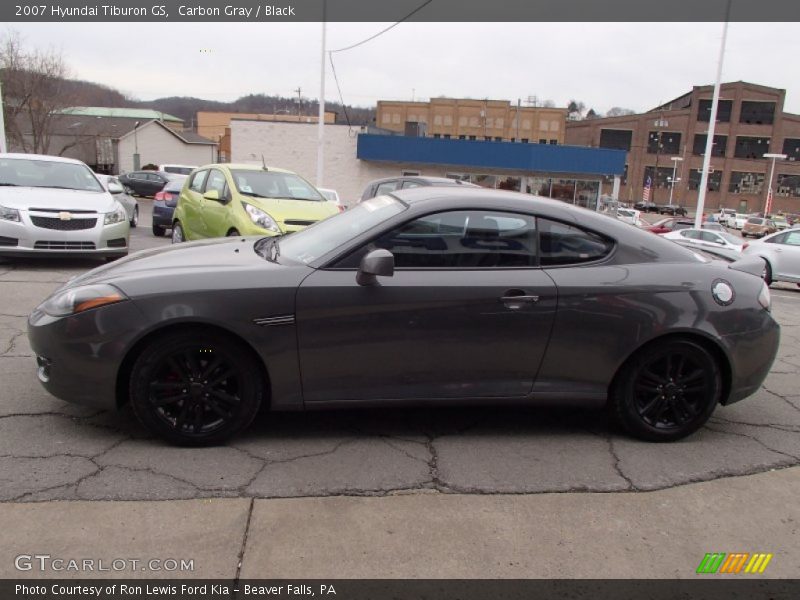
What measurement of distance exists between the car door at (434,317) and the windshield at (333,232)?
0.18 m

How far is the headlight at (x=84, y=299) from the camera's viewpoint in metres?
3.36

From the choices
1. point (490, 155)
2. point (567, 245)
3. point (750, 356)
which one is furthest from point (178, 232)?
point (490, 155)

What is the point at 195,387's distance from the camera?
3.41 meters

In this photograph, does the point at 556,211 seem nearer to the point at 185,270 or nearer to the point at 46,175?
the point at 185,270

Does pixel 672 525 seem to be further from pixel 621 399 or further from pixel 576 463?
pixel 621 399

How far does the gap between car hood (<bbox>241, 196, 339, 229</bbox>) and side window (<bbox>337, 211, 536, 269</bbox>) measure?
431 cm

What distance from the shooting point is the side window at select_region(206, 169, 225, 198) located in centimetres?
859

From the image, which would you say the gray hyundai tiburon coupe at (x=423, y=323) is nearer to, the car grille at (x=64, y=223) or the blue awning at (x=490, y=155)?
the car grille at (x=64, y=223)

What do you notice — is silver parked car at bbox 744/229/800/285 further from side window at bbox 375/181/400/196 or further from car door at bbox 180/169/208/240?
car door at bbox 180/169/208/240

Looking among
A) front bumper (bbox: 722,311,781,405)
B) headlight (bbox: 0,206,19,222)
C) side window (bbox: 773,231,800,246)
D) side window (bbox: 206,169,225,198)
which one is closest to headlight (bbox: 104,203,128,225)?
headlight (bbox: 0,206,19,222)

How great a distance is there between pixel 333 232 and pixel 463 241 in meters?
0.83
